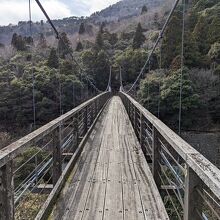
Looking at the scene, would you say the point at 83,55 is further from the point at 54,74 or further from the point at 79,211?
the point at 79,211

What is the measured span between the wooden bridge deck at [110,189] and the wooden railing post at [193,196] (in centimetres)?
96

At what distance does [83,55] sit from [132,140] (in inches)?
1291

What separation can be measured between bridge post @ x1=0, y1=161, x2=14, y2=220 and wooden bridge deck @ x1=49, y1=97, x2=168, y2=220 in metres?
0.93

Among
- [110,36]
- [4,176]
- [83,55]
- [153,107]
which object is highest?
[110,36]

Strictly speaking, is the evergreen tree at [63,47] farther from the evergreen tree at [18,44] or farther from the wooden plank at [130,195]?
the evergreen tree at [18,44]

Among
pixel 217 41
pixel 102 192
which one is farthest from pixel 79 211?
pixel 217 41

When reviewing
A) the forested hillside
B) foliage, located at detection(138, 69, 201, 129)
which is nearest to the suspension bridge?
the forested hillside

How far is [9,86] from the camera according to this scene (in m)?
19.6

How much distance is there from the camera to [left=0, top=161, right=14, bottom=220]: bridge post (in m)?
1.99

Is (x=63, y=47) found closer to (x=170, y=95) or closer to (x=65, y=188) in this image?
(x=170, y=95)

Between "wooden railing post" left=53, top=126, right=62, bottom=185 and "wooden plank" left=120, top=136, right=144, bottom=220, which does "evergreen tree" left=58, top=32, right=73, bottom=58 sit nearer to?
"wooden plank" left=120, top=136, right=144, bottom=220

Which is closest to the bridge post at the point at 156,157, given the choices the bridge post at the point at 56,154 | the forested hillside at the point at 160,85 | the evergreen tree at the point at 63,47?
the bridge post at the point at 56,154

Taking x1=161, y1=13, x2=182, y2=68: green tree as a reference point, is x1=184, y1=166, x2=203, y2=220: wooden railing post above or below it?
below

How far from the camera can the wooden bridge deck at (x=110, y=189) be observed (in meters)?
3.03
